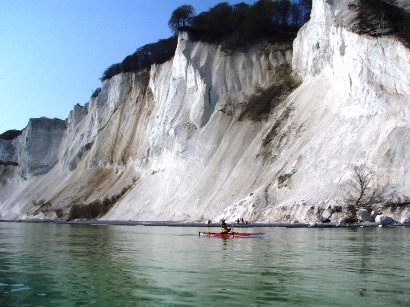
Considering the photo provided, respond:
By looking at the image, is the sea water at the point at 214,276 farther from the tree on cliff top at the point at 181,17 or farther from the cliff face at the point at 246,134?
the tree on cliff top at the point at 181,17

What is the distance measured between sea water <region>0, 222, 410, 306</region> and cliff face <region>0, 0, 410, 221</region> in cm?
1875

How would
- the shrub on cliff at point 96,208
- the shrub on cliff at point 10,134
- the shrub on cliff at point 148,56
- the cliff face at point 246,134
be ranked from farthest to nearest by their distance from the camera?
the shrub on cliff at point 10,134
the shrub on cliff at point 148,56
the shrub on cliff at point 96,208
the cliff face at point 246,134

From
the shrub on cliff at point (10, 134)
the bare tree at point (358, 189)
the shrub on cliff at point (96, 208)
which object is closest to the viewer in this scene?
the bare tree at point (358, 189)

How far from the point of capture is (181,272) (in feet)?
50.4

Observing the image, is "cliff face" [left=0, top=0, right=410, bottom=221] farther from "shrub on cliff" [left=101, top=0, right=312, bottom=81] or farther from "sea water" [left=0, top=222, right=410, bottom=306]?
"sea water" [left=0, top=222, right=410, bottom=306]

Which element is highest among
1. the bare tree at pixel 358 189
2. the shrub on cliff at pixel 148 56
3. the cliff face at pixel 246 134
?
the shrub on cliff at pixel 148 56

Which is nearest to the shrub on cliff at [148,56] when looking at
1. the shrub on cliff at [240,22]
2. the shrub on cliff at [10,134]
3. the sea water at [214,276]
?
the shrub on cliff at [240,22]

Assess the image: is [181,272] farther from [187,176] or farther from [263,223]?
[187,176]

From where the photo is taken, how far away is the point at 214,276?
47.3ft

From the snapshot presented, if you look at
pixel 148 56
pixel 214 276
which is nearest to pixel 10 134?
pixel 148 56

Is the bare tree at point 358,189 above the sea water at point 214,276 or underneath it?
above

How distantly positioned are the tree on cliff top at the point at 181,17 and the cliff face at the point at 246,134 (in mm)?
5583

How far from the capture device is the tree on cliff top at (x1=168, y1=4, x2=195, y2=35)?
74.6m

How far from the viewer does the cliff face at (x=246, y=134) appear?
41.0 meters
